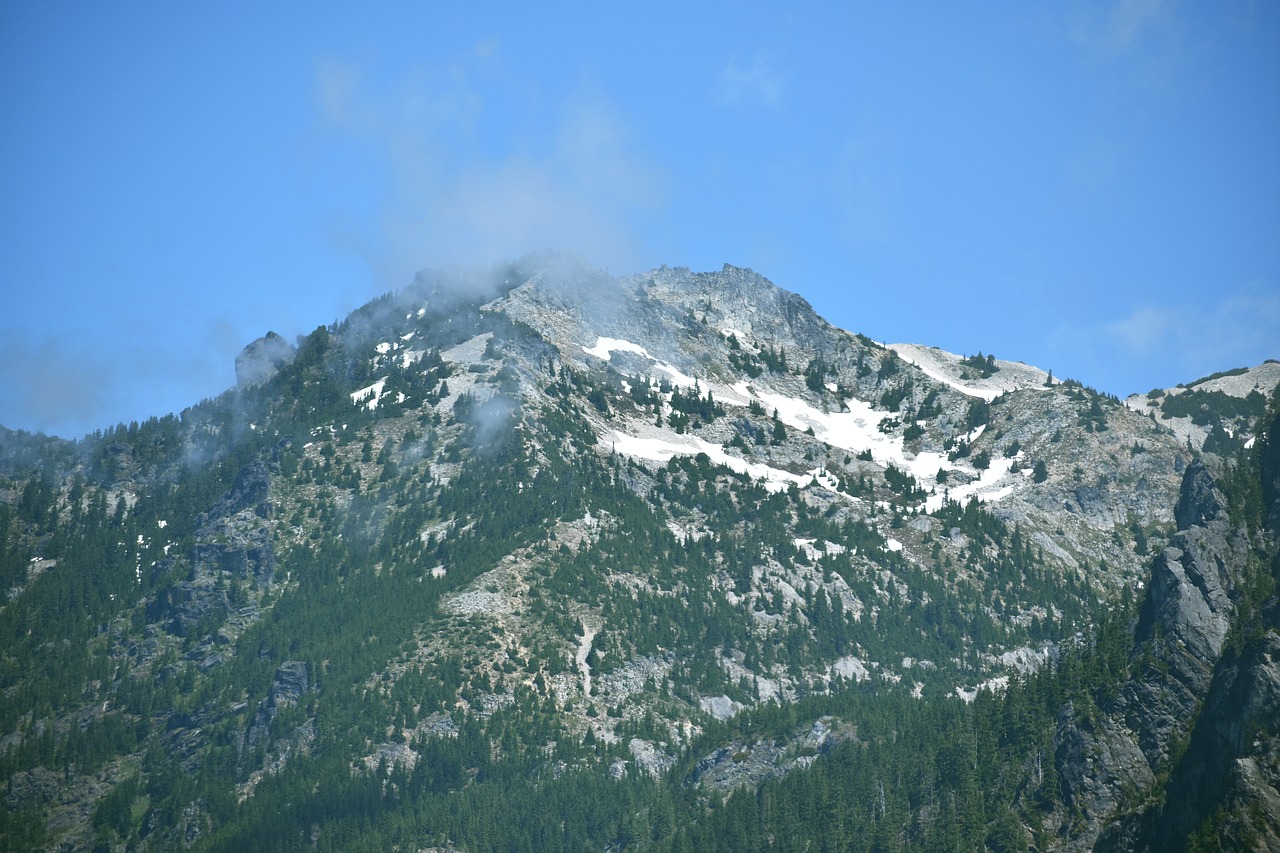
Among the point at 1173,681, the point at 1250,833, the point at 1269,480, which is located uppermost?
the point at 1269,480

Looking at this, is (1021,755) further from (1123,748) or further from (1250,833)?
(1250,833)

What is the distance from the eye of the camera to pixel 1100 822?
15912cm

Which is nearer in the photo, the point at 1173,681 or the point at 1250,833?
the point at 1250,833

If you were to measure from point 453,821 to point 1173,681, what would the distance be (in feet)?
287

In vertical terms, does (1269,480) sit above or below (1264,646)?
above

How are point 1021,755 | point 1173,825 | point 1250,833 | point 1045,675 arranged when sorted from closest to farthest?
point 1250,833, point 1173,825, point 1021,755, point 1045,675

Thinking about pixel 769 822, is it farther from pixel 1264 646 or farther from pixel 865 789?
pixel 1264 646

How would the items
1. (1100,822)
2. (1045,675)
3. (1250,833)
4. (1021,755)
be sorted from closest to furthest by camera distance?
1. (1250,833)
2. (1100,822)
3. (1021,755)
4. (1045,675)

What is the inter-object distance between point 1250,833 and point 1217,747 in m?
14.2

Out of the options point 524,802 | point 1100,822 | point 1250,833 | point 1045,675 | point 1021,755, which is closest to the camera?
point 1250,833

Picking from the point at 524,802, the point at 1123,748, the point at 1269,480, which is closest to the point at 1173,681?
the point at 1123,748

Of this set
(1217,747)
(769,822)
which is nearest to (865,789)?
(769,822)

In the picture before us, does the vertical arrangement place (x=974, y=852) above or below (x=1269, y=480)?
below

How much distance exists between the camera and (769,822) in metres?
184
